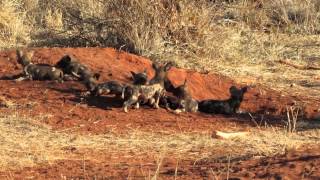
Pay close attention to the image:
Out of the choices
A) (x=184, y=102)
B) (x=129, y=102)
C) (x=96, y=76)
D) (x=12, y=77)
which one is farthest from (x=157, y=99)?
(x=12, y=77)

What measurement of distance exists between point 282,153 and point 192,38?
26.2 ft

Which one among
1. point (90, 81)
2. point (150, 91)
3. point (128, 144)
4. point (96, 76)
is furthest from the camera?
point (96, 76)

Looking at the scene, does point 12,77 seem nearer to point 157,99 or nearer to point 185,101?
point 157,99

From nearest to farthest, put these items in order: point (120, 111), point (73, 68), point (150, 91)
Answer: point (120, 111), point (150, 91), point (73, 68)

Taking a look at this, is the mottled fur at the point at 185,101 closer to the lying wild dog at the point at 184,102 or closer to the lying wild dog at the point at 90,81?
the lying wild dog at the point at 184,102

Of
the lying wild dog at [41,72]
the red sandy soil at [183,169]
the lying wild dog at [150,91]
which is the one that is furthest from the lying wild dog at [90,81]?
the red sandy soil at [183,169]

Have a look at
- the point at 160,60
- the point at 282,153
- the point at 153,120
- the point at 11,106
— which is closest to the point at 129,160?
the point at 282,153

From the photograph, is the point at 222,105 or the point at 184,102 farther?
the point at 222,105

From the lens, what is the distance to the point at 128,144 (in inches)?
372

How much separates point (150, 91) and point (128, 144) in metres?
2.13

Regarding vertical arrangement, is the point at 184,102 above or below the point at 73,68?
below

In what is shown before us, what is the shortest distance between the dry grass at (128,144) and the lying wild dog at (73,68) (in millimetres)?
2017

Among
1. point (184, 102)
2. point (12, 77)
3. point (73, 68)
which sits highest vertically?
point (73, 68)

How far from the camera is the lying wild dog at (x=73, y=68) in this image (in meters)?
12.3
